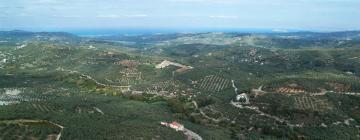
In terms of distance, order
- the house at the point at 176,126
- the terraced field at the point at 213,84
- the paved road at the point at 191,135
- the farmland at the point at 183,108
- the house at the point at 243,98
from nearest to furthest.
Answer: the farmland at the point at 183,108 → the paved road at the point at 191,135 → the house at the point at 176,126 → the house at the point at 243,98 → the terraced field at the point at 213,84

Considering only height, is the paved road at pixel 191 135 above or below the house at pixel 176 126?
below

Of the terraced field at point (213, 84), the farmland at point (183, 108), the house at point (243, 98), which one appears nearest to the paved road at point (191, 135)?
the farmland at point (183, 108)

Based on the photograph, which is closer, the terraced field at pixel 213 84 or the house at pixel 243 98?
the house at pixel 243 98

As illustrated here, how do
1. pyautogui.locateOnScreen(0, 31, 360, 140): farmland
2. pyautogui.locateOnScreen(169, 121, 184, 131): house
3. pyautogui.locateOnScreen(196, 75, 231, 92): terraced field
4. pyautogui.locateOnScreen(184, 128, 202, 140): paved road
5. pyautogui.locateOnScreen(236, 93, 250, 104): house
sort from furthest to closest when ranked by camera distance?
pyautogui.locateOnScreen(196, 75, 231, 92): terraced field
pyautogui.locateOnScreen(236, 93, 250, 104): house
pyautogui.locateOnScreen(169, 121, 184, 131): house
pyautogui.locateOnScreen(184, 128, 202, 140): paved road
pyautogui.locateOnScreen(0, 31, 360, 140): farmland

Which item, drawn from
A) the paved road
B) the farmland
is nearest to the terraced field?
the farmland

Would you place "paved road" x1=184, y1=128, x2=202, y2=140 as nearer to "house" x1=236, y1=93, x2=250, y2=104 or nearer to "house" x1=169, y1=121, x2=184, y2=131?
"house" x1=169, y1=121, x2=184, y2=131

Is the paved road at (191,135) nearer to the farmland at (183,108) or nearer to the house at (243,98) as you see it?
the farmland at (183,108)

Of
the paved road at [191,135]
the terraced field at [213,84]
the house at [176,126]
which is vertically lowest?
the terraced field at [213,84]

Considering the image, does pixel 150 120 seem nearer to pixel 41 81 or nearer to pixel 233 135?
pixel 233 135

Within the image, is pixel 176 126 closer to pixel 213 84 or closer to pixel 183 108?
pixel 183 108

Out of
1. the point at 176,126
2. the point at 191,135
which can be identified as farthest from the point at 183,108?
the point at 191,135

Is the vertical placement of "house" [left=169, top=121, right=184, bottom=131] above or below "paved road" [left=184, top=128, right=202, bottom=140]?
above

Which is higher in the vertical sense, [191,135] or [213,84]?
[191,135]
